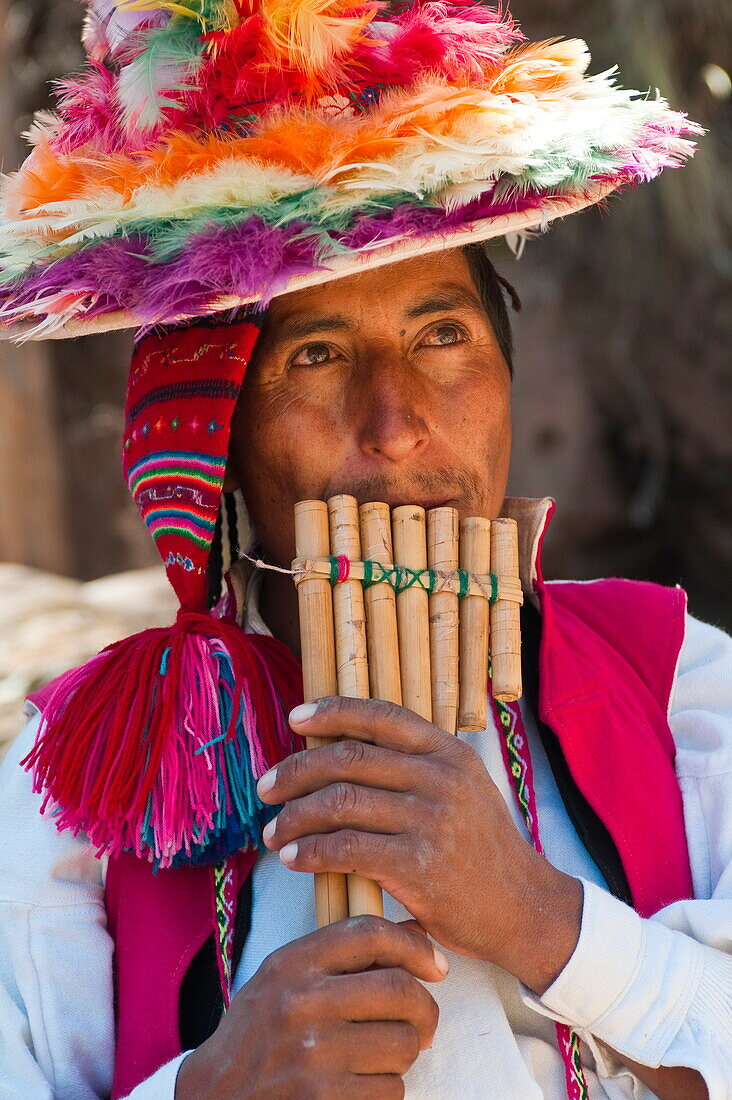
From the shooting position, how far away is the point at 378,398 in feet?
6.24

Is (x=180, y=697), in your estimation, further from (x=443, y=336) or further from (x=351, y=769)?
(x=443, y=336)

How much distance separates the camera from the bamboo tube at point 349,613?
171 centimetres

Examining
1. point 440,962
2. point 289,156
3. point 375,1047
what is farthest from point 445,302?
point 375,1047

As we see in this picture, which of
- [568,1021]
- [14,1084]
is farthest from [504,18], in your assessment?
[14,1084]

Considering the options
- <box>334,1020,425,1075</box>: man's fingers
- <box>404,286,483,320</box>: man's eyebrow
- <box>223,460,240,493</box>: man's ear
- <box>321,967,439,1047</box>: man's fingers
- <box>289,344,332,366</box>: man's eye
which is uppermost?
<box>404,286,483,320</box>: man's eyebrow

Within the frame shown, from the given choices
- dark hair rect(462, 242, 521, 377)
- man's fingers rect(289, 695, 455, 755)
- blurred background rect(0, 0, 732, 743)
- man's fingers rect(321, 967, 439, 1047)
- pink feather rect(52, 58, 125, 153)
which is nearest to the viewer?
man's fingers rect(321, 967, 439, 1047)

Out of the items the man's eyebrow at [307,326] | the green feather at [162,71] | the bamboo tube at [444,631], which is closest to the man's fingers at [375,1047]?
the bamboo tube at [444,631]

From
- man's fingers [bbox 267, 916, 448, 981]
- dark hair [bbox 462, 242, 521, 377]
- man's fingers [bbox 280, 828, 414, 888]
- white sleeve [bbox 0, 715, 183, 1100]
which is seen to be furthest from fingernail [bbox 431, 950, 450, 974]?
dark hair [bbox 462, 242, 521, 377]

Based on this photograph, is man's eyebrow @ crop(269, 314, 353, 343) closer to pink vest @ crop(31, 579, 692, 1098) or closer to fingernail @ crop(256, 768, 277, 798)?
pink vest @ crop(31, 579, 692, 1098)

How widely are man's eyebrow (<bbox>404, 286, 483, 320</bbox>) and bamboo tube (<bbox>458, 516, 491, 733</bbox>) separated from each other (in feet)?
1.27

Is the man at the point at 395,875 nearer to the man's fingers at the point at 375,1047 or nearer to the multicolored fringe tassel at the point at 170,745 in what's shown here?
the man's fingers at the point at 375,1047

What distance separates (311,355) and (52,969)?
106cm

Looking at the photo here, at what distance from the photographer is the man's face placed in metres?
1.90

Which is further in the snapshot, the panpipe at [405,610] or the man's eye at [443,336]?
the man's eye at [443,336]
